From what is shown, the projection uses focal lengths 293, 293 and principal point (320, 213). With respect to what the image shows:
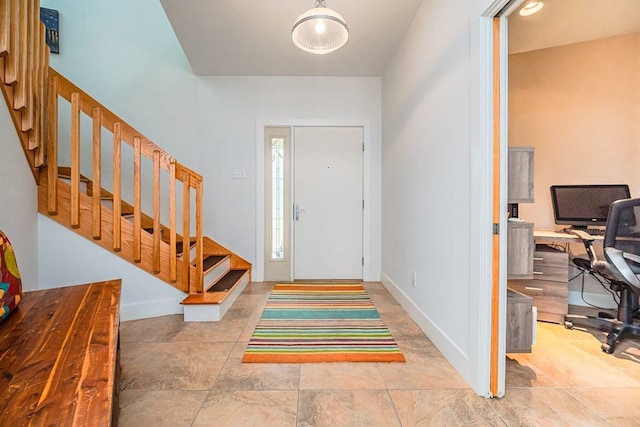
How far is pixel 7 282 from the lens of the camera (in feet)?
3.80

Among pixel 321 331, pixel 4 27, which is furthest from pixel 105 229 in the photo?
pixel 321 331

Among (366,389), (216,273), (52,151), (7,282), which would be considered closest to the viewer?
(7,282)

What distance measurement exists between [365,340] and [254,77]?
10.3ft

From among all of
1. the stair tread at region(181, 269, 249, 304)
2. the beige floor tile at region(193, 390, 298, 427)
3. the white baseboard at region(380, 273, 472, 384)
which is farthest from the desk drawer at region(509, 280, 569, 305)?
the stair tread at region(181, 269, 249, 304)

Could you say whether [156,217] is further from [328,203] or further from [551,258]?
[551,258]

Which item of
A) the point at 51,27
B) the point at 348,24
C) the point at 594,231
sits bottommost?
the point at 594,231

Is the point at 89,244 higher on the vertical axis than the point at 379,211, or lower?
lower

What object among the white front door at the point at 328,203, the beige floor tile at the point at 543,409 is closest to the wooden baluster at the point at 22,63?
the white front door at the point at 328,203

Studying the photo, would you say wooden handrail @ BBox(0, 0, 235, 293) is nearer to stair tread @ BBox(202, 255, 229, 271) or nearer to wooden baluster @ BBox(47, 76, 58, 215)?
wooden baluster @ BBox(47, 76, 58, 215)

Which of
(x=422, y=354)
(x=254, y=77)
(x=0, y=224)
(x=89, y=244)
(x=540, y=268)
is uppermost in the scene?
(x=254, y=77)

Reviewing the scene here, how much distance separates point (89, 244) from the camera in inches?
87.6

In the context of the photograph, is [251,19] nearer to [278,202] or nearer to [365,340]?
[278,202]

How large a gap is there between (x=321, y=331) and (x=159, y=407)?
1.11m

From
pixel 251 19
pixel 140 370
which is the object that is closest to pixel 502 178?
pixel 140 370
